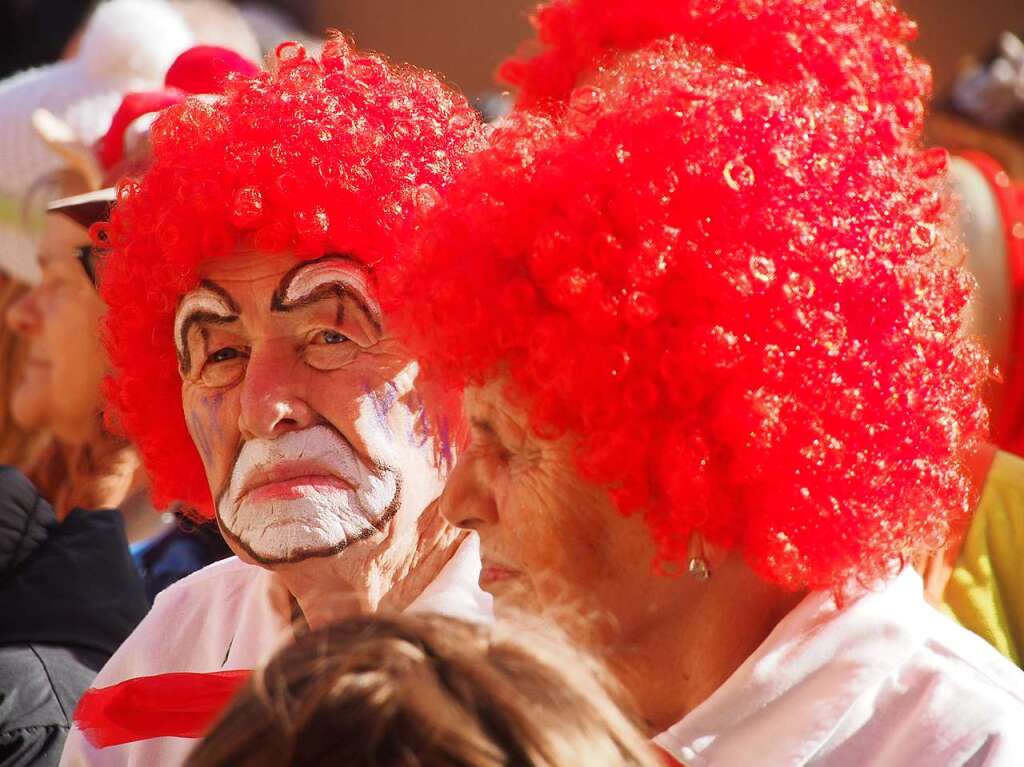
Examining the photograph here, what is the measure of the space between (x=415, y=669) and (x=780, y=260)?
765 mm

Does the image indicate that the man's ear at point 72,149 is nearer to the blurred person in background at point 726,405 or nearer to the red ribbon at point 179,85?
the red ribbon at point 179,85

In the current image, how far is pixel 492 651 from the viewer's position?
1.41m

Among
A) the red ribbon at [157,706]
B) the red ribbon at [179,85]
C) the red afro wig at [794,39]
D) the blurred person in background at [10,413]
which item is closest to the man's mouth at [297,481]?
the red ribbon at [157,706]

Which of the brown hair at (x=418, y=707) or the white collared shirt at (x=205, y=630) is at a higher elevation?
the brown hair at (x=418, y=707)

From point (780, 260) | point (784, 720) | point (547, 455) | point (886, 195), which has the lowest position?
point (784, 720)

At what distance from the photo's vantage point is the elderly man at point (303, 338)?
2365 millimetres

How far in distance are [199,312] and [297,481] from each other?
14.3 inches

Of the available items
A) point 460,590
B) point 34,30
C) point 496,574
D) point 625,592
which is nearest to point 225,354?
point 460,590

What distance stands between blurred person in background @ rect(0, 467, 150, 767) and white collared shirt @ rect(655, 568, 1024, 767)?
1385 millimetres

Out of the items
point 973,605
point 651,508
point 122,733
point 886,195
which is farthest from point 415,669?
point 973,605

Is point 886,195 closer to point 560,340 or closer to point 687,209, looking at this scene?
point 687,209

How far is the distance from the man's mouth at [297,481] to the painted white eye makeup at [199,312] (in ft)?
0.91

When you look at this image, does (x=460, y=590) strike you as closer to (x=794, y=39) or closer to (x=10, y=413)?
(x=794, y=39)

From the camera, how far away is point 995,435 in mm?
3213
